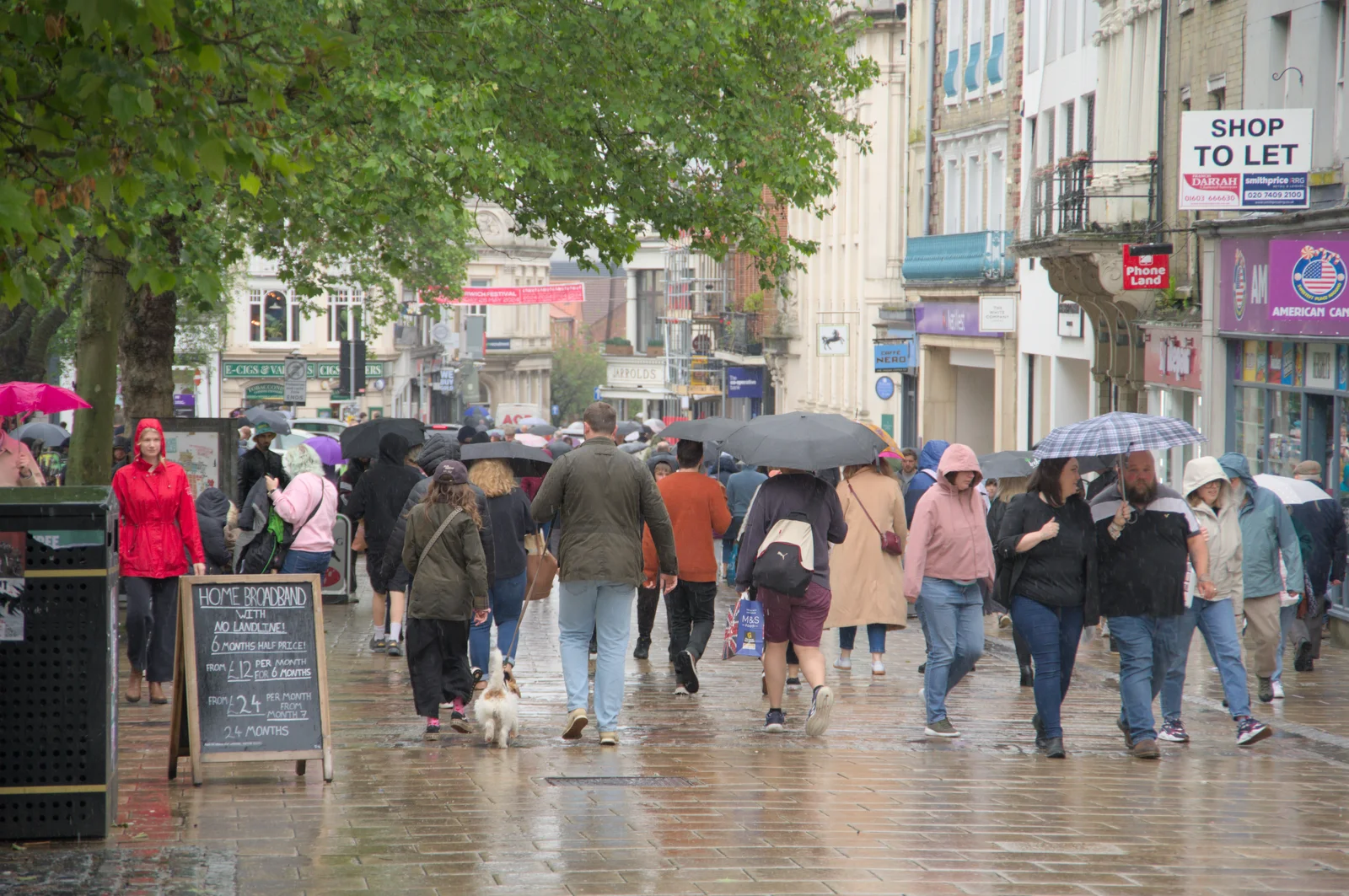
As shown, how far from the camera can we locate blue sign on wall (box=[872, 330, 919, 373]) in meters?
40.6

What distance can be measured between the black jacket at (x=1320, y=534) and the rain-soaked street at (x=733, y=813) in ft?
7.22

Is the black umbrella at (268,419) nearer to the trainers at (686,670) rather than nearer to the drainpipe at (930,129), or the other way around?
the trainers at (686,670)

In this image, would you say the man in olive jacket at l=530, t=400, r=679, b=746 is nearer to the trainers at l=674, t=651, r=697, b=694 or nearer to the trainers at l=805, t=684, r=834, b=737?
the trainers at l=805, t=684, r=834, b=737

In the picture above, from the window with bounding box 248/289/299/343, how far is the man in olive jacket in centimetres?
7064

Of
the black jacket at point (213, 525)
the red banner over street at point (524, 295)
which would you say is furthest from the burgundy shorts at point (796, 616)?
the red banner over street at point (524, 295)

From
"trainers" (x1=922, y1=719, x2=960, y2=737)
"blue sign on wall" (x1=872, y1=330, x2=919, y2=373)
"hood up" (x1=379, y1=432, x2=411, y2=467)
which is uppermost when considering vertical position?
→ "blue sign on wall" (x1=872, y1=330, x2=919, y2=373)

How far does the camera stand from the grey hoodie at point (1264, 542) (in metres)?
13.0

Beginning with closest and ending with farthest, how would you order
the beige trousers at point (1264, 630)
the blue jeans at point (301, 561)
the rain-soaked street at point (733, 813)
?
the rain-soaked street at point (733, 813) < the beige trousers at point (1264, 630) < the blue jeans at point (301, 561)

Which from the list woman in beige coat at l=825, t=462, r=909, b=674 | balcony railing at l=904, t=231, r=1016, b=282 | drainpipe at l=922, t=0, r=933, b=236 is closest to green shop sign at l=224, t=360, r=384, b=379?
drainpipe at l=922, t=0, r=933, b=236

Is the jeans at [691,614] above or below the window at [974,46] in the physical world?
below

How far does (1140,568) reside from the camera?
1026 centimetres

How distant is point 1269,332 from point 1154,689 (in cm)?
1038

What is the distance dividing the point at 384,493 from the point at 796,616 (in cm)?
507

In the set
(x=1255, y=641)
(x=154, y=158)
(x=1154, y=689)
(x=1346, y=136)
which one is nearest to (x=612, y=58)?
(x=1346, y=136)
